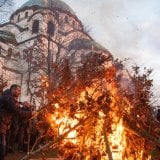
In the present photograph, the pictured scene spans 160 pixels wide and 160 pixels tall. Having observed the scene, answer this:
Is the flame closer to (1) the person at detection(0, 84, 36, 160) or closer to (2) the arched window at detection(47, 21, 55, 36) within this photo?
(1) the person at detection(0, 84, 36, 160)

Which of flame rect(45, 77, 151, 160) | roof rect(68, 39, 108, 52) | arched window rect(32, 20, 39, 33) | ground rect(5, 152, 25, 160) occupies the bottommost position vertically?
ground rect(5, 152, 25, 160)

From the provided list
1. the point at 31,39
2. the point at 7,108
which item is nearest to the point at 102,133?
the point at 7,108

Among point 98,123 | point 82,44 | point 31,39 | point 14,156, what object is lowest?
point 14,156

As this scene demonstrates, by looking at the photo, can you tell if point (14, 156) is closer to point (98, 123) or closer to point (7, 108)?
point (7, 108)

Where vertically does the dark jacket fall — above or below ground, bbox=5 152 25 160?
above

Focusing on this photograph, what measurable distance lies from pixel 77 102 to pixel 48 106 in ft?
3.01

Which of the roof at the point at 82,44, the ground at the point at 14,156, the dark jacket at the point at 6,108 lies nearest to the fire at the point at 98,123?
the dark jacket at the point at 6,108

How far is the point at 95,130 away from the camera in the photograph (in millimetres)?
8312

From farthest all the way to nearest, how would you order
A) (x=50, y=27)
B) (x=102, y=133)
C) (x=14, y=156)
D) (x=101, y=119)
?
(x=50, y=27) < (x=14, y=156) < (x=101, y=119) < (x=102, y=133)

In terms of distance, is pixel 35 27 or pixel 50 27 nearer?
pixel 50 27

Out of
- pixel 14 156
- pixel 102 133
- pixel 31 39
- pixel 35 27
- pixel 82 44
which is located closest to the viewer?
pixel 102 133

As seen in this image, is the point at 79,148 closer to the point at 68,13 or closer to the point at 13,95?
the point at 13,95

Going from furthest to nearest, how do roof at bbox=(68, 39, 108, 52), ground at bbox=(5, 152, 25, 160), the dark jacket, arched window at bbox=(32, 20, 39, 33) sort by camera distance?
arched window at bbox=(32, 20, 39, 33)
roof at bbox=(68, 39, 108, 52)
ground at bbox=(5, 152, 25, 160)
the dark jacket

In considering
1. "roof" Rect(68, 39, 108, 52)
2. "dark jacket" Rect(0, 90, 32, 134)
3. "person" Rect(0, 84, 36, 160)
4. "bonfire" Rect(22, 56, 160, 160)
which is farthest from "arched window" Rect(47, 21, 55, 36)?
"dark jacket" Rect(0, 90, 32, 134)
